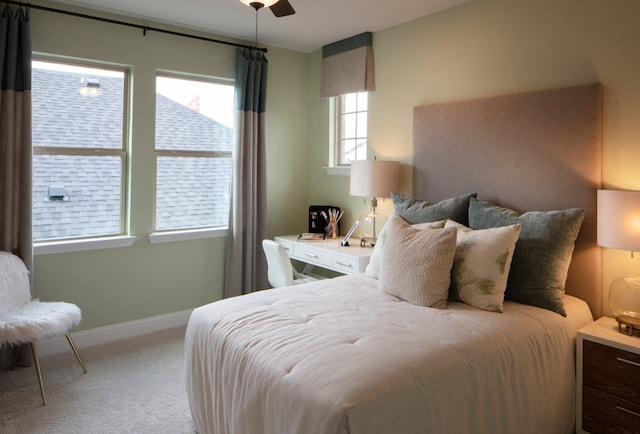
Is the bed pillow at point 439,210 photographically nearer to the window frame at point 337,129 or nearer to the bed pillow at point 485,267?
the bed pillow at point 485,267

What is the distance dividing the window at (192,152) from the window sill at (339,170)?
96 centimetres

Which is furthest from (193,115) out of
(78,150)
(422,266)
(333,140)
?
(422,266)

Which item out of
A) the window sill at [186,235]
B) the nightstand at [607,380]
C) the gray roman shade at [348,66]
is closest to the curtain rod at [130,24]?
the gray roman shade at [348,66]

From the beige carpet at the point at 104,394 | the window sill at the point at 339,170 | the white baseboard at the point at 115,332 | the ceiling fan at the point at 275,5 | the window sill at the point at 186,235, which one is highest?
the ceiling fan at the point at 275,5

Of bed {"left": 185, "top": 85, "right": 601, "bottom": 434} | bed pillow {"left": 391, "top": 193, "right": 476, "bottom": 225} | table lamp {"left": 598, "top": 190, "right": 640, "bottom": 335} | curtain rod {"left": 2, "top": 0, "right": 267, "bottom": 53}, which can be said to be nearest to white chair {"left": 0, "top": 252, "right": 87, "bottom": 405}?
bed {"left": 185, "top": 85, "right": 601, "bottom": 434}

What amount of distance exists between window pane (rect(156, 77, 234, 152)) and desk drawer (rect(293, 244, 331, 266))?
1182 millimetres

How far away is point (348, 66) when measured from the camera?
4.07 metres

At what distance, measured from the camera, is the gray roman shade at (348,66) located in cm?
391

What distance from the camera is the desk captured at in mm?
3375

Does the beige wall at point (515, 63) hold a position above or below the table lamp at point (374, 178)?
above

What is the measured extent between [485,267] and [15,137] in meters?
3.13

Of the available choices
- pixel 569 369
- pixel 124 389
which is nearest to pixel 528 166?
pixel 569 369

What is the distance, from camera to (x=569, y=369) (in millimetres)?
2250

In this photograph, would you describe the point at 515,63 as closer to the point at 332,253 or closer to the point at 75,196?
the point at 332,253
